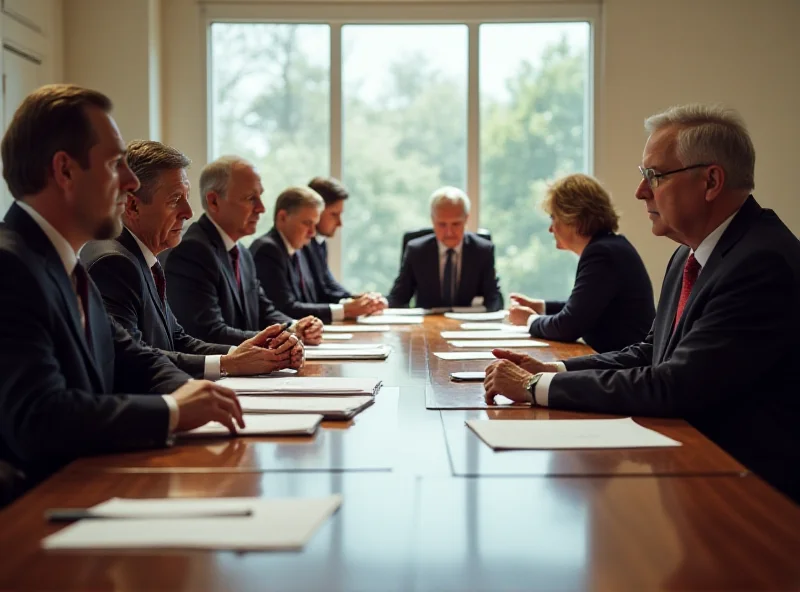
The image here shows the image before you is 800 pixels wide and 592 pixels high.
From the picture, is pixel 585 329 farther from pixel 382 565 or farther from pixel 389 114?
pixel 389 114

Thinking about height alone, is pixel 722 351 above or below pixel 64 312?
below

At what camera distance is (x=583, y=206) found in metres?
A: 4.28

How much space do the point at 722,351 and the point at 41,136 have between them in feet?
5.27

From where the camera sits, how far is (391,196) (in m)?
7.76

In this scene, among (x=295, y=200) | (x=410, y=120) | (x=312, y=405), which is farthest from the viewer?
(x=410, y=120)

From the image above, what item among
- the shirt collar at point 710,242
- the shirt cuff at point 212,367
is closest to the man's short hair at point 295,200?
the shirt cuff at point 212,367

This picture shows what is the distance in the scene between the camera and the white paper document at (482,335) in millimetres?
4133

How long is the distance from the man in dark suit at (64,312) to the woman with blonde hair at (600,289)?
2143 mm

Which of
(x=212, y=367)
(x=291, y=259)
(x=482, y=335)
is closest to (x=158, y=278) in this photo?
(x=212, y=367)

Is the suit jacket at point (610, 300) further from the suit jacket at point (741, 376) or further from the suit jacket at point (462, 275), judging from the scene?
the suit jacket at point (462, 275)

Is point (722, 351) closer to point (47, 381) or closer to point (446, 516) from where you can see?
point (446, 516)

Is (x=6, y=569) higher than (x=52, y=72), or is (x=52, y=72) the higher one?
(x=52, y=72)

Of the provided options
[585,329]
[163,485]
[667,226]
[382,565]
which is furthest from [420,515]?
[585,329]

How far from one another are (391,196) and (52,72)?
2.77 metres
